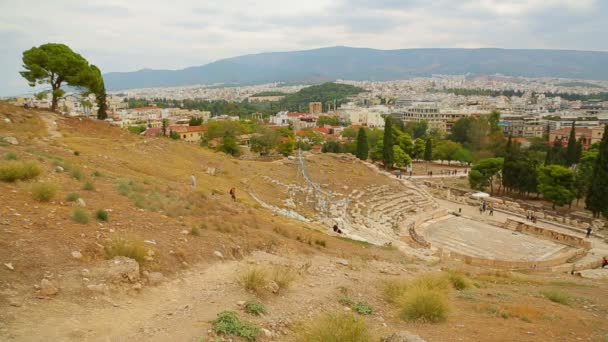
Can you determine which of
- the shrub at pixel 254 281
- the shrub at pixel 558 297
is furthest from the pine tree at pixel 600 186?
the shrub at pixel 254 281

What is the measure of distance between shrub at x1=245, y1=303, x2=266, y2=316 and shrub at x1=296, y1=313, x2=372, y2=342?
1223 millimetres

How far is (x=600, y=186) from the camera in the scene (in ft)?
104

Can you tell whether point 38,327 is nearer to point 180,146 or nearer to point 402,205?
point 180,146

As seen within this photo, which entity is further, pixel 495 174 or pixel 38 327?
pixel 495 174

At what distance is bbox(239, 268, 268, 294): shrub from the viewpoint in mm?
8180

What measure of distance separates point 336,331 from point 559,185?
120 ft

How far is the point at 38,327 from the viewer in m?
5.59

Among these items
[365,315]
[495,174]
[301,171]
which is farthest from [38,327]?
[495,174]

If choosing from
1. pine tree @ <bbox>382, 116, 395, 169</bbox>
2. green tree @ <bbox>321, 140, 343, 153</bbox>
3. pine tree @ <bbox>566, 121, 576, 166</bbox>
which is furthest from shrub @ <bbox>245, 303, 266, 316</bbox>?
pine tree @ <bbox>566, 121, 576, 166</bbox>

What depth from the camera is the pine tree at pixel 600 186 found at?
31.4 m

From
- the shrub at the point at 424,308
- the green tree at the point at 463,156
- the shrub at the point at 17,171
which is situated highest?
the shrub at the point at 17,171

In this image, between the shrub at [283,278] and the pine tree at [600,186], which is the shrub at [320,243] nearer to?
the shrub at [283,278]

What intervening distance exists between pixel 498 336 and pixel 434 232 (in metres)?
20.6

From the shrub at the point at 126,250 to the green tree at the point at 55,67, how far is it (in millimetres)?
24048
